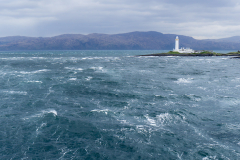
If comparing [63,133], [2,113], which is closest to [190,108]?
[63,133]

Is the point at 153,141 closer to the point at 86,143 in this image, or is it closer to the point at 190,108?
the point at 86,143

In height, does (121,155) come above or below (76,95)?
below

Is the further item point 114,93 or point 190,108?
point 114,93

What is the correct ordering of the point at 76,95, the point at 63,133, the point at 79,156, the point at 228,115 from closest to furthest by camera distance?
the point at 79,156 → the point at 63,133 → the point at 228,115 → the point at 76,95

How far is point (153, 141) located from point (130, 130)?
161 inches

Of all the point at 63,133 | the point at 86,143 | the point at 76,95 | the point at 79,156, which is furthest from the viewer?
the point at 76,95

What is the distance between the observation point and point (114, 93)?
4566 cm

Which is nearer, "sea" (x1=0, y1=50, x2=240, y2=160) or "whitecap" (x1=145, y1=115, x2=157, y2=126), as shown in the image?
"sea" (x1=0, y1=50, x2=240, y2=160)

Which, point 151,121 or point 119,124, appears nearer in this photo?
point 119,124

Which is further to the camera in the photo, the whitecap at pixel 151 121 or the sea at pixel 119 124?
the whitecap at pixel 151 121

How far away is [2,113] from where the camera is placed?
33.0 metres

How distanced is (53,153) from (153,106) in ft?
70.2

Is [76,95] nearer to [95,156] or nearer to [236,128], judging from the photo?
[95,156]

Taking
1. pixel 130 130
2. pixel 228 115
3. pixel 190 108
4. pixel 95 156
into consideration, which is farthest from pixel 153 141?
pixel 228 115
